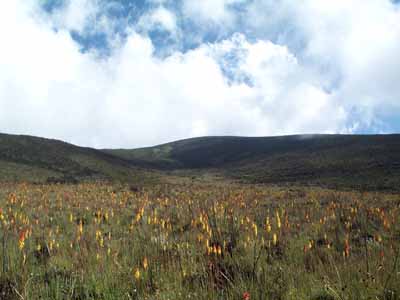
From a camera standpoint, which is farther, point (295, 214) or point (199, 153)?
point (199, 153)

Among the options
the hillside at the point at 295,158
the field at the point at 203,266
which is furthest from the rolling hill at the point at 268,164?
the field at the point at 203,266

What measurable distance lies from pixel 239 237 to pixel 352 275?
113 inches

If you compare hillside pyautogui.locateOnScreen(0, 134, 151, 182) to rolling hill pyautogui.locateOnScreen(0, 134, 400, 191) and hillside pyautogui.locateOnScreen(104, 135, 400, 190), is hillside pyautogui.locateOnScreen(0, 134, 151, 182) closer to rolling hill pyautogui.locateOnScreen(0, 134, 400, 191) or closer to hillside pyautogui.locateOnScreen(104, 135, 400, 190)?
rolling hill pyautogui.locateOnScreen(0, 134, 400, 191)

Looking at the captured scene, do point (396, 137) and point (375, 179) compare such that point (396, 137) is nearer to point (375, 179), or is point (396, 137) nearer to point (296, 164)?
point (296, 164)

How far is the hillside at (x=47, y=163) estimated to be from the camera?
2935 cm

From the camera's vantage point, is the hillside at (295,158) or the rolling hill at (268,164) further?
the hillside at (295,158)

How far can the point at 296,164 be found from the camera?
50.8 metres

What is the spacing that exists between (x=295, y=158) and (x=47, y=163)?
4156 cm

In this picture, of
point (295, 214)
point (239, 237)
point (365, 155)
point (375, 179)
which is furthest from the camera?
point (365, 155)

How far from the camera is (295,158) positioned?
57.5m

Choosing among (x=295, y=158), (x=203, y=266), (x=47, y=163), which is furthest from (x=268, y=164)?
(x=203, y=266)

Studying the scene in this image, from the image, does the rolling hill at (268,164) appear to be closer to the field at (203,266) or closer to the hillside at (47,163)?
the hillside at (47,163)

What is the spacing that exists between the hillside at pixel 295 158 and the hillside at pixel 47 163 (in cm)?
1924

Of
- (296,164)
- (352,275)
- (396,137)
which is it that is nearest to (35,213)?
(352,275)
